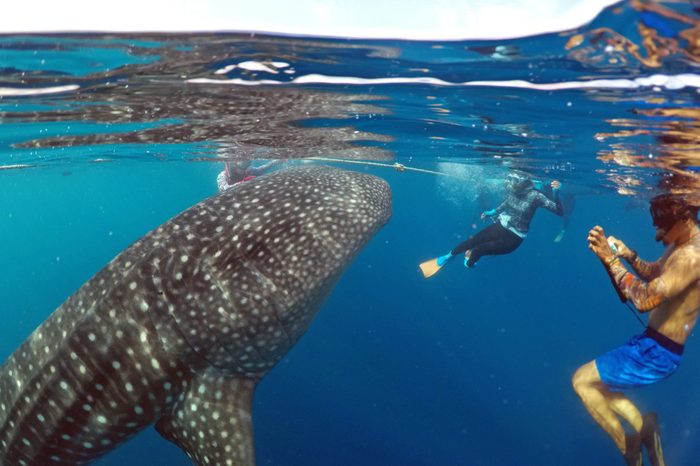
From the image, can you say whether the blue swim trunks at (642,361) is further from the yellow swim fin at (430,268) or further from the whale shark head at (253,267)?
the yellow swim fin at (430,268)

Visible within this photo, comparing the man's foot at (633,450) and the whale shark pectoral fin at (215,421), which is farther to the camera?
the man's foot at (633,450)

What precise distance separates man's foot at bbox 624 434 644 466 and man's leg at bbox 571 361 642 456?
32 mm

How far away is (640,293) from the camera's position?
5.12m

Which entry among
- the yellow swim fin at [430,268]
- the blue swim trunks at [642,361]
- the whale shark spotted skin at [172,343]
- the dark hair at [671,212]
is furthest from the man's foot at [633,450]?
the yellow swim fin at [430,268]

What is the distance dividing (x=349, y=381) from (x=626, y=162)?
11914 mm

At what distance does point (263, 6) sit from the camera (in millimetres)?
4617

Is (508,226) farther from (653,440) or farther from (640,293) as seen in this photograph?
(640,293)

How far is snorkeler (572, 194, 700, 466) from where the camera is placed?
17.4ft

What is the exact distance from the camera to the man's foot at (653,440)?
5.76 metres

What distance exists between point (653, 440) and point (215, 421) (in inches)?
213

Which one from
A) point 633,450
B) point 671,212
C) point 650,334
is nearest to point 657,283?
point 650,334

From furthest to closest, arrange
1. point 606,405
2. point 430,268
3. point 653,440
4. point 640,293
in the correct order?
1. point 430,268
2. point 606,405
3. point 653,440
4. point 640,293

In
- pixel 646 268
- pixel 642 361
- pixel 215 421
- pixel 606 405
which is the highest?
pixel 646 268

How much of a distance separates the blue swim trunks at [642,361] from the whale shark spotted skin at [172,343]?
410 centimetres
